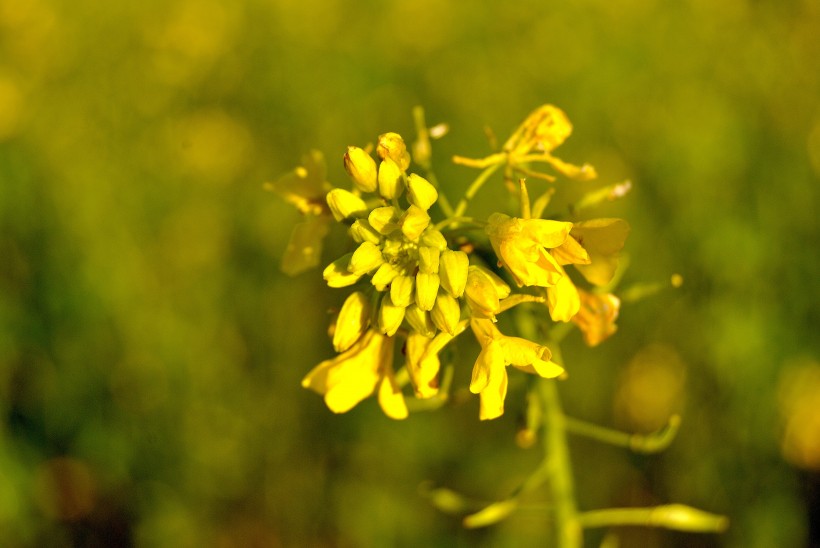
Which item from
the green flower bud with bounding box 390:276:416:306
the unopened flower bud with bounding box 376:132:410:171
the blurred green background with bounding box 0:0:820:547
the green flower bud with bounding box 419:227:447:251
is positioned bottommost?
the blurred green background with bounding box 0:0:820:547

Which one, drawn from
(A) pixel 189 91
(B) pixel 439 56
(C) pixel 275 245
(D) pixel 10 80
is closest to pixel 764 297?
(C) pixel 275 245

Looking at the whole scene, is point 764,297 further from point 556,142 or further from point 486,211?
point 556,142

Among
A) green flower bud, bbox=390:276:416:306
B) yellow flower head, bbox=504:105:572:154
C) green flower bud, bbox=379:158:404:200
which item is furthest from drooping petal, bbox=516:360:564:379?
yellow flower head, bbox=504:105:572:154

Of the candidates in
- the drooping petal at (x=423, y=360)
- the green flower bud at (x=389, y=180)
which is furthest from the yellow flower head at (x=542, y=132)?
the drooping petal at (x=423, y=360)

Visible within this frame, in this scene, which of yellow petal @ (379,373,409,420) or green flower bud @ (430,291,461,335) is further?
yellow petal @ (379,373,409,420)

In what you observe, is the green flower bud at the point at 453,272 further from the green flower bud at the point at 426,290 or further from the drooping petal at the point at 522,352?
the drooping petal at the point at 522,352

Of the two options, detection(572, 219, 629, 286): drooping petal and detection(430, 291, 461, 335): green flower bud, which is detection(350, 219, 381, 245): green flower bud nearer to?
detection(430, 291, 461, 335): green flower bud
